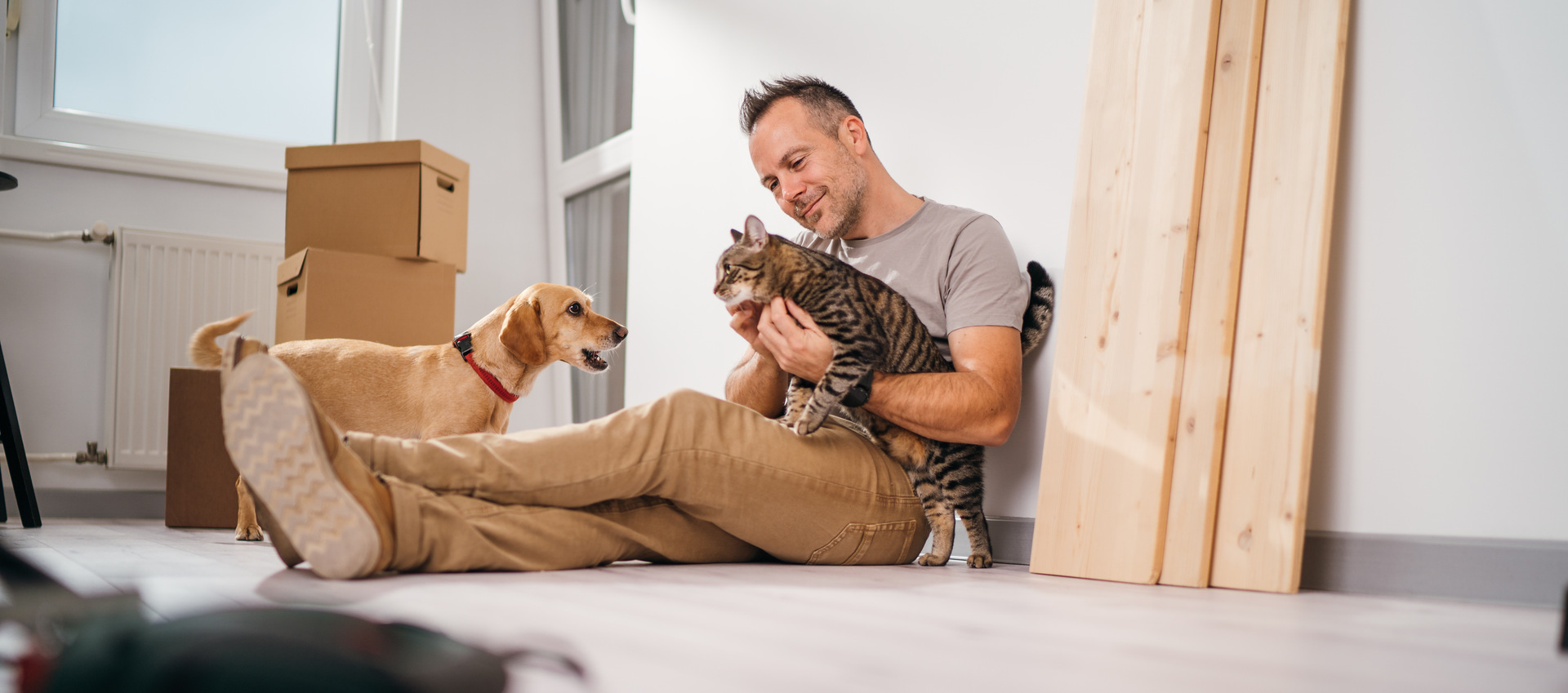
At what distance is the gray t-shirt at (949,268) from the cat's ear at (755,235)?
9.9 inches

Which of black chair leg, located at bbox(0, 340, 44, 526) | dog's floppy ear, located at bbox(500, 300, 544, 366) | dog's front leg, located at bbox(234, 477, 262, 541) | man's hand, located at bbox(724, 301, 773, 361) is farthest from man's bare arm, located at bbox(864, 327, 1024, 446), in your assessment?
black chair leg, located at bbox(0, 340, 44, 526)

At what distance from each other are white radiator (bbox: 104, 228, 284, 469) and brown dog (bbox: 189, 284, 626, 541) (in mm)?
1078

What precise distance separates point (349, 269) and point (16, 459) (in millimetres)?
1183

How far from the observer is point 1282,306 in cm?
Answer: 158

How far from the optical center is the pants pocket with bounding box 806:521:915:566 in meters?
1.80

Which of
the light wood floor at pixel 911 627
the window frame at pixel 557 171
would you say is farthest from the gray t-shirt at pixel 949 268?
the window frame at pixel 557 171

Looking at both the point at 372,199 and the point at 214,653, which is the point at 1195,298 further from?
the point at 372,199

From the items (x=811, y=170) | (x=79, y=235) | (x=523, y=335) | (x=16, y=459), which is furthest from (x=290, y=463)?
(x=79, y=235)

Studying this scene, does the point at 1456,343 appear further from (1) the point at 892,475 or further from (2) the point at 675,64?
(2) the point at 675,64

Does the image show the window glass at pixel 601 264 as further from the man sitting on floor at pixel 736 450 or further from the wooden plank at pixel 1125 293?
A: the wooden plank at pixel 1125 293

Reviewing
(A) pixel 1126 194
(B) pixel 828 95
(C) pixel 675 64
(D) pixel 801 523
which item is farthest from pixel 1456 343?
(C) pixel 675 64

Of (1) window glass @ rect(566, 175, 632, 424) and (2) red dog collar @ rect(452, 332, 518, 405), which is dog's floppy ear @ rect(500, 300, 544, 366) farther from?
(1) window glass @ rect(566, 175, 632, 424)

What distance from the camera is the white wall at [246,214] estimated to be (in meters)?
3.47

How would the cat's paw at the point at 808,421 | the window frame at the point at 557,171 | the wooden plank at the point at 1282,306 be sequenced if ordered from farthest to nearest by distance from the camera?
the window frame at the point at 557,171 < the cat's paw at the point at 808,421 < the wooden plank at the point at 1282,306
